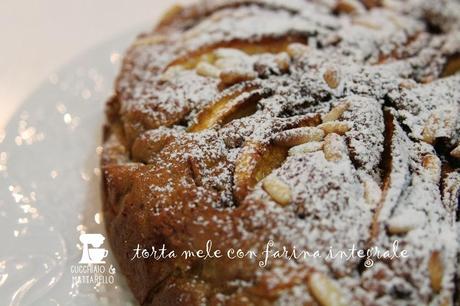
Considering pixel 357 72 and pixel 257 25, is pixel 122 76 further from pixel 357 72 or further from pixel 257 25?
pixel 357 72

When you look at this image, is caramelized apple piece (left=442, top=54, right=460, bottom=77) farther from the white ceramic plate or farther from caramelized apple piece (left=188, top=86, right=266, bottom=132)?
the white ceramic plate

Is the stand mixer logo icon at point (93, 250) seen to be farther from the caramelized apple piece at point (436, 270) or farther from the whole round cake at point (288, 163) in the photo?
the caramelized apple piece at point (436, 270)

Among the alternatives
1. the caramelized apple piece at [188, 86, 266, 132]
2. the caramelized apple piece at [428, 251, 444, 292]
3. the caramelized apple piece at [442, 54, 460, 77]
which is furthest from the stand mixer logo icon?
the caramelized apple piece at [442, 54, 460, 77]

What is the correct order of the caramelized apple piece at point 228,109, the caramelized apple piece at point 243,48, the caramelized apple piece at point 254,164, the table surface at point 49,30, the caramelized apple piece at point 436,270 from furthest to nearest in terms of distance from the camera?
the table surface at point 49,30, the caramelized apple piece at point 243,48, the caramelized apple piece at point 228,109, the caramelized apple piece at point 254,164, the caramelized apple piece at point 436,270

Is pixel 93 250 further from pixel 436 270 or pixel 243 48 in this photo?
pixel 436 270

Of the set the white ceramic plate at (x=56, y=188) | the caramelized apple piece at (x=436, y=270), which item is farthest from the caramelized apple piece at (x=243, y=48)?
the caramelized apple piece at (x=436, y=270)
